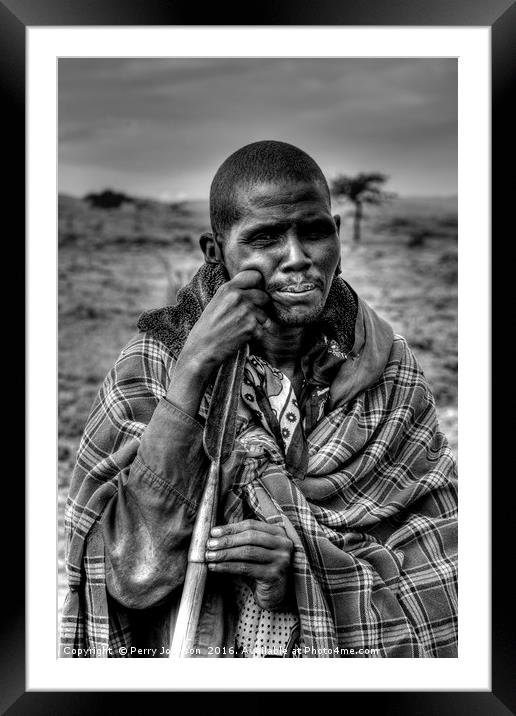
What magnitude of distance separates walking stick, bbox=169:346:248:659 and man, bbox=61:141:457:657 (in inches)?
1.3

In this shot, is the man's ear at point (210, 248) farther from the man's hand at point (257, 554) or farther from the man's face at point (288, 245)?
the man's hand at point (257, 554)

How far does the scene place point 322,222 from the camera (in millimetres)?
2943

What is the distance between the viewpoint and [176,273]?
11.5 feet

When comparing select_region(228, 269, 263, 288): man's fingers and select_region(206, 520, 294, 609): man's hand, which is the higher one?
select_region(228, 269, 263, 288): man's fingers

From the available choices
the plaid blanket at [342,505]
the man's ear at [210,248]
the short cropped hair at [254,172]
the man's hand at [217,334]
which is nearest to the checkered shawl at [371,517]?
the plaid blanket at [342,505]

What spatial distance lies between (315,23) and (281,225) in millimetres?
750

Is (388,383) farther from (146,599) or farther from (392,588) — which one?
(146,599)

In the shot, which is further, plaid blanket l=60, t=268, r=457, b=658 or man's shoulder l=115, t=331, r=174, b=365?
man's shoulder l=115, t=331, r=174, b=365

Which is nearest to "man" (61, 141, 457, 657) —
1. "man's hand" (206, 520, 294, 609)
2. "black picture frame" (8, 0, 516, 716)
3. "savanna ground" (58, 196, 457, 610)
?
"man's hand" (206, 520, 294, 609)

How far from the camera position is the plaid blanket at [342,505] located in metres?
2.89

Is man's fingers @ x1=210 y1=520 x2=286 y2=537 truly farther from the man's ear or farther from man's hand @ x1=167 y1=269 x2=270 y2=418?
the man's ear

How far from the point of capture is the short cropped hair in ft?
9.57

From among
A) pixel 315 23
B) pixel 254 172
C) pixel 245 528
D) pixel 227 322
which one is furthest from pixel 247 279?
pixel 315 23
